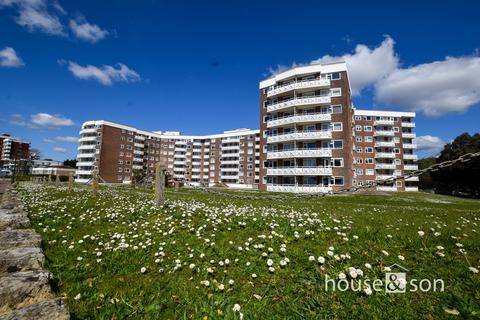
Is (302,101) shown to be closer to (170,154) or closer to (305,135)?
(305,135)

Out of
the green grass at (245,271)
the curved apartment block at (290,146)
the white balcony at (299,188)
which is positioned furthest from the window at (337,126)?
the green grass at (245,271)

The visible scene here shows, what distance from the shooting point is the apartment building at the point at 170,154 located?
93812mm

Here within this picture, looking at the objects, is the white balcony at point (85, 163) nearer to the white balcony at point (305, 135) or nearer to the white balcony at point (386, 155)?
the white balcony at point (305, 135)

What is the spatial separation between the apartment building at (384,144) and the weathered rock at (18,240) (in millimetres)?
86396

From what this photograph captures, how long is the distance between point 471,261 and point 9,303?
7.61 meters

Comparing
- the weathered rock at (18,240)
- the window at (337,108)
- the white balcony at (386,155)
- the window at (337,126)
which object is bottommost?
the weathered rock at (18,240)

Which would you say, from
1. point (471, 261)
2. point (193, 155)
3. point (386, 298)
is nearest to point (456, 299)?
point (386, 298)

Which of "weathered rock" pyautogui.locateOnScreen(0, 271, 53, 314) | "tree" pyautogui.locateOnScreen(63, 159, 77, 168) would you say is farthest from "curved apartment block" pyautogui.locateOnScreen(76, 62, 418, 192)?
"tree" pyautogui.locateOnScreen(63, 159, 77, 168)

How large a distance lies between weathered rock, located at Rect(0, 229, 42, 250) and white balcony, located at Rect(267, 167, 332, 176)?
47.7 metres

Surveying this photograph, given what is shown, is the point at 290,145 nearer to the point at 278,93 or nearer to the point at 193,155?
the point at 278,93

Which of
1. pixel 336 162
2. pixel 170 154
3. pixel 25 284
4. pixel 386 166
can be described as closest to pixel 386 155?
pixel 386 166

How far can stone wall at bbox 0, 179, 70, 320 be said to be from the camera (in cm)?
244

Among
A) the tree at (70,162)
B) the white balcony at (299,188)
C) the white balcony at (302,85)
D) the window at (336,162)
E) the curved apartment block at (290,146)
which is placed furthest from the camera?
Answer: the tree at (70,162)

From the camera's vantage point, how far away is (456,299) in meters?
3.49
